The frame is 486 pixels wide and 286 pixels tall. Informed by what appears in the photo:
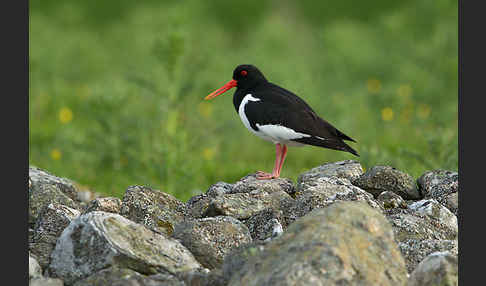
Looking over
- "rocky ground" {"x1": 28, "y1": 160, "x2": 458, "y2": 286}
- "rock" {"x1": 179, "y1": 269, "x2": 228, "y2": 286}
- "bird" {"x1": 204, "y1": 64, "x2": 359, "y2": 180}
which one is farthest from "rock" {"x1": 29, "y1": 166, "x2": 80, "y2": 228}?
"rock" {"x1": 179, "y1": 269, "x2": 228, "y2": 286}

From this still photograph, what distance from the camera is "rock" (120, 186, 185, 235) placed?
557 cm

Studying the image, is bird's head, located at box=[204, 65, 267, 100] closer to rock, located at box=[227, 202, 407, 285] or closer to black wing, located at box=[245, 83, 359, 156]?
black wing, located at box=[245, 83, 359, 156]

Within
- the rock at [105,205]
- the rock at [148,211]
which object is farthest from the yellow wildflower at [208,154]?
the rock at [105,205]

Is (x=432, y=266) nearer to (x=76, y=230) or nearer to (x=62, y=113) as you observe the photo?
(x=76, y=230)

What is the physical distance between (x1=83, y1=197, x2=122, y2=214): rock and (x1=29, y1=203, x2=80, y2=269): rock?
0.53 feet

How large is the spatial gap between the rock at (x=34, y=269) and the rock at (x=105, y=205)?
93cm

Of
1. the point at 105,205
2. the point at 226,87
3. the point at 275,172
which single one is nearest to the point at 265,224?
the point at 105,205

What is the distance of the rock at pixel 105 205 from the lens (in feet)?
18.5

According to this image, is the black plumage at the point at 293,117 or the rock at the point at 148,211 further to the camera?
the black plumage at the point at 293,117

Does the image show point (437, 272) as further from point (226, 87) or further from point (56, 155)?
point (56, 155)

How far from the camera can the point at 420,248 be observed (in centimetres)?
505

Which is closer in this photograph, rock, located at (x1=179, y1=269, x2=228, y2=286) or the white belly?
rock, located at (x1=179, y1=269, x2=228, y2=286)

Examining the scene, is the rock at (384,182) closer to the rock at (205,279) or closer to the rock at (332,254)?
the rock at (332,254)

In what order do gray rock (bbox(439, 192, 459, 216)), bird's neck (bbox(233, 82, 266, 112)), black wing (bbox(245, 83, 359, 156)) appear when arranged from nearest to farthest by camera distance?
gray rock (bbox(439, 192, 459, 216))
black wing (bbox(245, 83, 359, 156))
bird's neck (bbox(233, 82, 266, 112))
